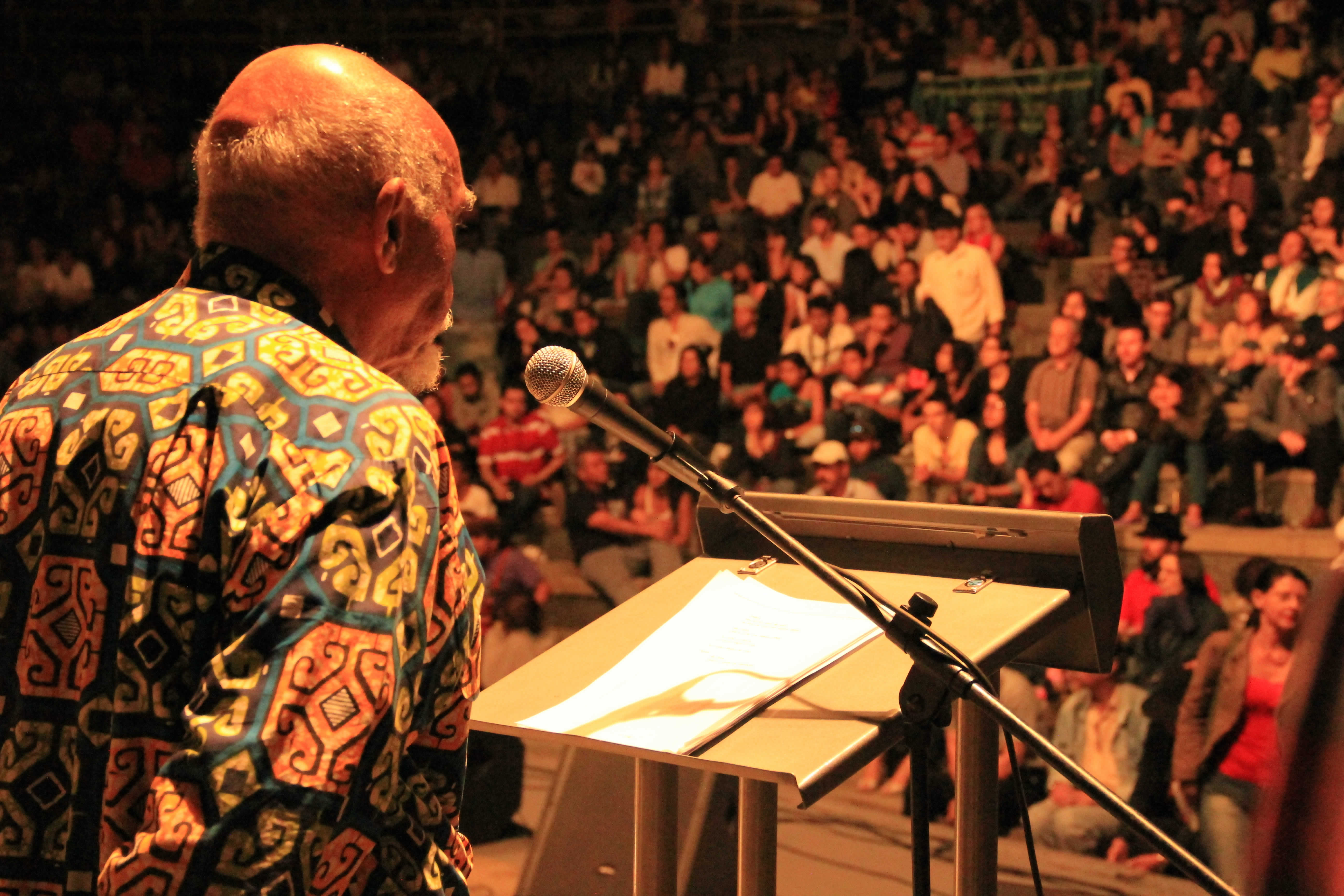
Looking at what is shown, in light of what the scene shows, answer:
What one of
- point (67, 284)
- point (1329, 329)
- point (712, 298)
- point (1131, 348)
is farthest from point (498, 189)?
point (1329, 329)

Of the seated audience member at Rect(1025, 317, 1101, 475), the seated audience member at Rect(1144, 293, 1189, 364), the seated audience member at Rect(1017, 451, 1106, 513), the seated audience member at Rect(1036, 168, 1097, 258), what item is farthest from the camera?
the seated audience member at Rect(1036, 168, 1097, 258)

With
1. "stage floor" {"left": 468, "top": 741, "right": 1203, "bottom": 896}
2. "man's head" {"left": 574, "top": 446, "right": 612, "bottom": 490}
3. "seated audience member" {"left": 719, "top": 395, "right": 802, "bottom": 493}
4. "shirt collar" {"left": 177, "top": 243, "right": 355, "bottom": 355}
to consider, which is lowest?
"stage floor" {"left": 468, "top": 741, "right": 1203, "bottom": 896}

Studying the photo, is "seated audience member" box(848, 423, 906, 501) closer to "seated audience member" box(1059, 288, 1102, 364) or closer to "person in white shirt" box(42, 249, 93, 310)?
"seated audience member" box(1059, 288, 1102, 364)

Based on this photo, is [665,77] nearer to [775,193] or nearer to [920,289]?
[775,193]

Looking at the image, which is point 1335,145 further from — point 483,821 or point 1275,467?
point 483,821

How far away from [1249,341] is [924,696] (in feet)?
16.0

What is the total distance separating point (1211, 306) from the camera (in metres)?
5.85

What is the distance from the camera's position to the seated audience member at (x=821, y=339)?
6.42 m

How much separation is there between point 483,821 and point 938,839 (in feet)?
4.54

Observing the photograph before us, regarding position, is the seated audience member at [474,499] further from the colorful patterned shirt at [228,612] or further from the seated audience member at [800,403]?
the colorful patterned shirt at [228,612]

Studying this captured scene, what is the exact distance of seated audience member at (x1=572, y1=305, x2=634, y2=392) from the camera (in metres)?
7.07

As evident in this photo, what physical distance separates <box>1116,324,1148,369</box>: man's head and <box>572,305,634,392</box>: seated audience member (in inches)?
99.3

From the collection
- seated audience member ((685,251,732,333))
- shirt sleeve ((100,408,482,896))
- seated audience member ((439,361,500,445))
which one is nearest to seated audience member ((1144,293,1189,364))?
seated audience member ((685,251,732,333))

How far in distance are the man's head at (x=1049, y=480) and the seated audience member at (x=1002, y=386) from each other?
14.3 inches
